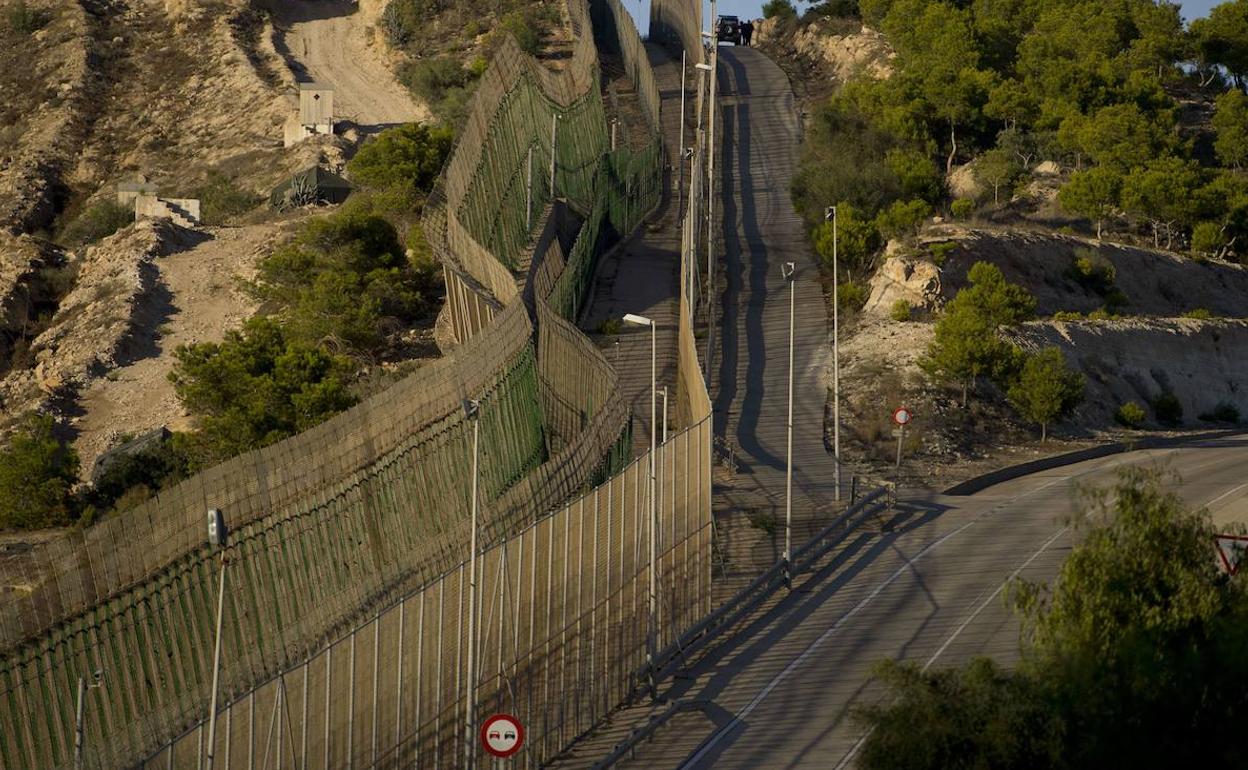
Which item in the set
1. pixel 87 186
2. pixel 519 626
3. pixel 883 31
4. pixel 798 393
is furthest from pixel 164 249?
pixel 519 626

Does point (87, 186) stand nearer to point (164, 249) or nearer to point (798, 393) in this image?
point (164, 249)

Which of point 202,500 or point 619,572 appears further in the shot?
point 619,572

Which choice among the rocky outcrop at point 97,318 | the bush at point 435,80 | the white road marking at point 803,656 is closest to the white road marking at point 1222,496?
the white road marking at point 803,656

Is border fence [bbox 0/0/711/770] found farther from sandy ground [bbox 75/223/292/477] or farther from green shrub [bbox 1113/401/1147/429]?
sandy ground [bbox 75/223/292/477]

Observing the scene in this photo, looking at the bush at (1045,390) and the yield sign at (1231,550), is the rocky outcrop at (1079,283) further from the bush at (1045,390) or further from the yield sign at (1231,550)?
the yield sign at (1231,550)

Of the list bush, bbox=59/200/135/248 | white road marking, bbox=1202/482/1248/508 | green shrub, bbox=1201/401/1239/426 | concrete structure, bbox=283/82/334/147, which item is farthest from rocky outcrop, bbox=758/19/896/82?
white road marking, bbox=1202/482/1248/508

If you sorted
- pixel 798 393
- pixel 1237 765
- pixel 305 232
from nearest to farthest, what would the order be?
1. pixel 1237 765
2. pixel 798 393
3. pixel 305 232
